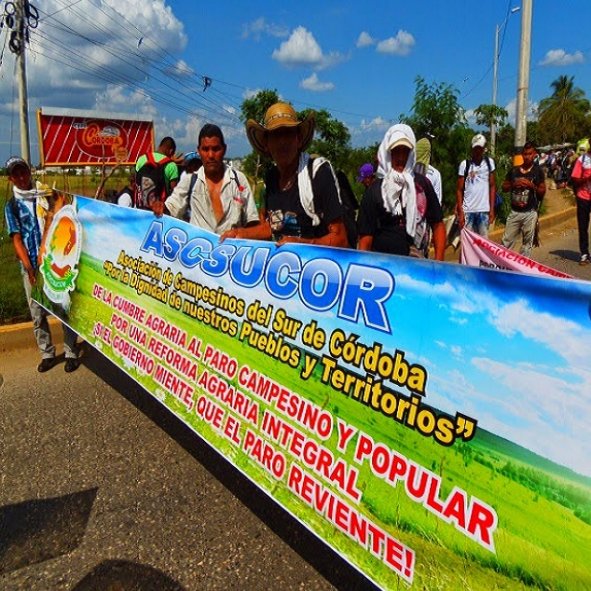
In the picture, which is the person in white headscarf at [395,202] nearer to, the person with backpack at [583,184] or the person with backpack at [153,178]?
the person with backpack at [153,178]

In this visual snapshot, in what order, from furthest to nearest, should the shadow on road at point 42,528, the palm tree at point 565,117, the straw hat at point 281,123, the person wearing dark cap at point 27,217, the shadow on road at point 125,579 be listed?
the palm tree at point 565,117 < the person wearing dark cap at point 27,217 < the straw hat at point 281,123 < the shadow on road at point 42,528 < the shadow on road at point 125,579

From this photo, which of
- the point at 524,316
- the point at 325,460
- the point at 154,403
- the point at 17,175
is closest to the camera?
the point at 524,316

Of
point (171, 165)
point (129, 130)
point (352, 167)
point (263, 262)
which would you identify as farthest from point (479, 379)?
point (129, 130)

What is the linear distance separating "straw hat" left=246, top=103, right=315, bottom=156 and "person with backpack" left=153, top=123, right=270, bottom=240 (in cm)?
29

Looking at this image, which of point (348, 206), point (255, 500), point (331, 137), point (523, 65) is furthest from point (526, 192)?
point (331, 137)

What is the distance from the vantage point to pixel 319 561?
7.84 ft

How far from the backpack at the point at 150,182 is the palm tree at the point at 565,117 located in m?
62.2

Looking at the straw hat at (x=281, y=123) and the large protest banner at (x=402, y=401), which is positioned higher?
the straw hat at (x=281, y=123)

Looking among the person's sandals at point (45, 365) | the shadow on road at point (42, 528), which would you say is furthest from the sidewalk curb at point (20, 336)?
the shadow on road at point (42, 528)

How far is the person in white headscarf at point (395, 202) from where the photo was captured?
3.24 metres

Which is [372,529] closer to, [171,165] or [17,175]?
[17,175]

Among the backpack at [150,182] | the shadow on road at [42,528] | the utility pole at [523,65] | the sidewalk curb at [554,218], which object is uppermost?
the utility pole at [523,65]

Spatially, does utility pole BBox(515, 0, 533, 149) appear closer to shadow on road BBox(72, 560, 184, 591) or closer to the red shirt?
the red shirt

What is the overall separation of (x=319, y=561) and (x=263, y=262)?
55.3 inches
